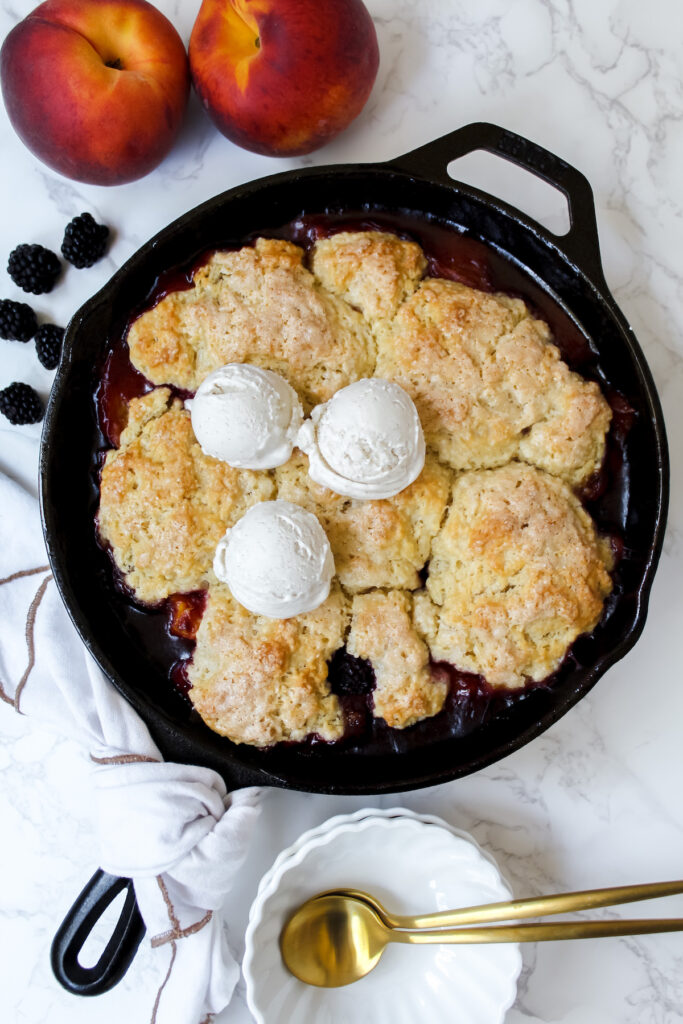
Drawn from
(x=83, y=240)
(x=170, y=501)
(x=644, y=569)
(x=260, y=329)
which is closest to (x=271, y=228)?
(x=260, y=329)

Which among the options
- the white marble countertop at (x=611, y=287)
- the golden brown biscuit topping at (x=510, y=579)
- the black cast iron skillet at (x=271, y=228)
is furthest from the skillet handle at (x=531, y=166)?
the golden brown biscuit topping at (x=510, y=579)

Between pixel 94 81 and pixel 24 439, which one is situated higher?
pixel 94 81

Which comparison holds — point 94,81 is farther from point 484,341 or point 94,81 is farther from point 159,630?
point 159,630

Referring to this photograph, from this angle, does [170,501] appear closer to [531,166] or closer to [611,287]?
[531,166]

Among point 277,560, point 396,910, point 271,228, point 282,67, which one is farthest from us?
point 396,910

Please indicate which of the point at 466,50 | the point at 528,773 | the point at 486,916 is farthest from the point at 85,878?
the point at 466,50

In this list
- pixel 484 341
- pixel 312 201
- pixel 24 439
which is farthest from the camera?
pixel 24 439
